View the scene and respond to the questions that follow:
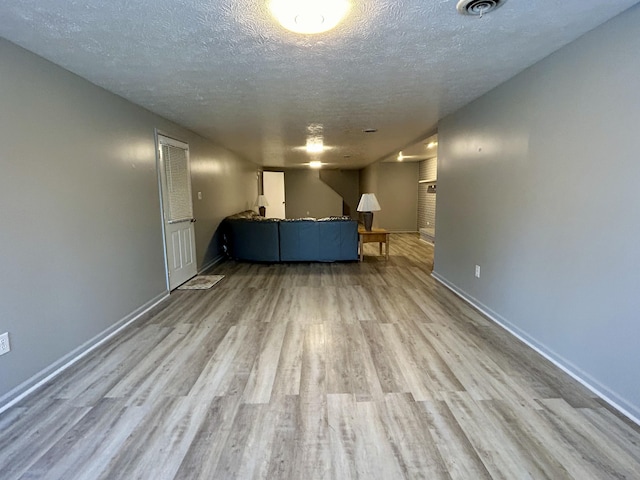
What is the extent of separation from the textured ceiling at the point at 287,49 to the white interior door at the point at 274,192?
7.77 meters

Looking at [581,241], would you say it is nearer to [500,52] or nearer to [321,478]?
[500,52]

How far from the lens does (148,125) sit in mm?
3623

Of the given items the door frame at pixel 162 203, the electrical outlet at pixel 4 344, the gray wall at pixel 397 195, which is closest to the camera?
the electrical outlet at pixel 4 344

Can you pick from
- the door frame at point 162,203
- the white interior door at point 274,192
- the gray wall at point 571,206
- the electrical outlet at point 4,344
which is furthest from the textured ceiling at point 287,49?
the white interior door at point 274,192

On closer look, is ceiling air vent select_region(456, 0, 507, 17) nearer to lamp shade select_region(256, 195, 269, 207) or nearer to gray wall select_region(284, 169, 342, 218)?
lamp shade select_region(256, 195, 269, 207)

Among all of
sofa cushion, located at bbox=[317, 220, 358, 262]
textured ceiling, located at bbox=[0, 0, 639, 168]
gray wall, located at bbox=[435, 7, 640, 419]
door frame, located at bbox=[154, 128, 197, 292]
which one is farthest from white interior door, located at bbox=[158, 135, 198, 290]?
gray wall, located at bbox=[435, 7, 640, 419]

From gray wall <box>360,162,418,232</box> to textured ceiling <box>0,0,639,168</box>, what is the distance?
5.94 m

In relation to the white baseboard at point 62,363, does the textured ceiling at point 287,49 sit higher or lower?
higher

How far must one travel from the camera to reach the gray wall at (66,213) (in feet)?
6.48

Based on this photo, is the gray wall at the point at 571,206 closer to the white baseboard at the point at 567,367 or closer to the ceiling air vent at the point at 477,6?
the white baseboard at the point at 567,367

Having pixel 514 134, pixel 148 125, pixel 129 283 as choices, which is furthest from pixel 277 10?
pixel 129 283

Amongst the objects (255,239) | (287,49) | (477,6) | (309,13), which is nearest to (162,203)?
(255,239)

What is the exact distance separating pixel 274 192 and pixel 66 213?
939 cm

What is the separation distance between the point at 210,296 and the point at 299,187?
29.0 feet
